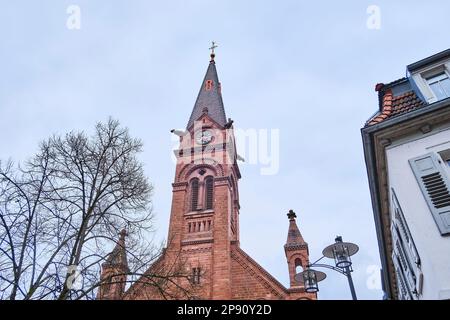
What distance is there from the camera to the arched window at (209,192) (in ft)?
80.2

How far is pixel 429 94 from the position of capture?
919 centimetres

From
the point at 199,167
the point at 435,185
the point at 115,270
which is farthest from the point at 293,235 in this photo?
the point at 435,185

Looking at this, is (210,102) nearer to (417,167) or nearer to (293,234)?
(293,234)

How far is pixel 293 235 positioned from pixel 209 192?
6.21m

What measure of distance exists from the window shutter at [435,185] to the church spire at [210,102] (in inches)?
897

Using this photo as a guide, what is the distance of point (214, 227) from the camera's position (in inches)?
890

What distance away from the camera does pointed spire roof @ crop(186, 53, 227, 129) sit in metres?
32.1

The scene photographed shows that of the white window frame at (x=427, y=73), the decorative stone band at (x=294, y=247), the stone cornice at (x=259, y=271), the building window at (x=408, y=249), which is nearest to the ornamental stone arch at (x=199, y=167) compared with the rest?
the stone cornice at (x=259, y=271)

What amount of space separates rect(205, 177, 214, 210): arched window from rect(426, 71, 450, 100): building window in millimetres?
16580

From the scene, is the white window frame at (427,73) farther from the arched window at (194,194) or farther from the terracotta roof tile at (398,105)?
the arched window at (194,194)

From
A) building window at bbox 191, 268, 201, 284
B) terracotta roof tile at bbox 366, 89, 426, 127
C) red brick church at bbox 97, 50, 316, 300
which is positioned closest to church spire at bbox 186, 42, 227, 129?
red brick church at bbox 97, 50, 316, 300
